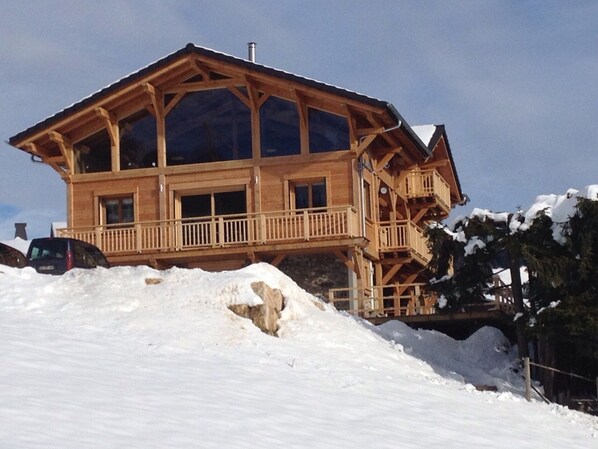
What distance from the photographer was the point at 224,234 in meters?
33.8

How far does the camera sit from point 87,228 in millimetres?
34375

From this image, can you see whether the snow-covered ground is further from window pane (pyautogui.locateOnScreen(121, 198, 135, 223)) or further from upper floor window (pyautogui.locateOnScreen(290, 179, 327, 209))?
window pane (pyautogui.locateOnScreen(121, 198, 135, 223))

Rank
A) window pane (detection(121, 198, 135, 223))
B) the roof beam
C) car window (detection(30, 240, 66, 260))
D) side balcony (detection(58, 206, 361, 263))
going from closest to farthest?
1. car window (detection(30, 240, 66, 260))
2. side balcony (detection(58, 206, 361, 263))
3. window pane (detection(121, 198, 135, 223))
4. the roof beam

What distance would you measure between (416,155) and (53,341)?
21999 millimetres

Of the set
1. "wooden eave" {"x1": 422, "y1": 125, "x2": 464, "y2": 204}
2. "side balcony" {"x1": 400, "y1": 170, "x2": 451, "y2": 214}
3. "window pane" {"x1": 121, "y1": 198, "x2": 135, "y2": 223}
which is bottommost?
"window pane" {"x1": 121, "y1": 198, "x2": 135, "y2": 223}

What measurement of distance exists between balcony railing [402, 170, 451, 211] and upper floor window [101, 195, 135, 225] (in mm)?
9367

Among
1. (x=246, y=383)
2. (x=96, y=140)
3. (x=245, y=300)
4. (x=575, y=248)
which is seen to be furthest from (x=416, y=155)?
(x=246, y=383)

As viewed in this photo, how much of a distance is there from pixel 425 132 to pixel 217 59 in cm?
1097

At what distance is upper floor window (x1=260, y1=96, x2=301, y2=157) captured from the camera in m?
34.1

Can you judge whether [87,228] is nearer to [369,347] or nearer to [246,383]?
[369,347]

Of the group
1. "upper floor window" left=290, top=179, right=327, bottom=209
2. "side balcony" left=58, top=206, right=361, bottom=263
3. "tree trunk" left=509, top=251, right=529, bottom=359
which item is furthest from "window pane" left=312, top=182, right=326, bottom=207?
"tree trunk" left=509, top=251, right=529, bottom=359

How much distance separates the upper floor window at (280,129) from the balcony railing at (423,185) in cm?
653

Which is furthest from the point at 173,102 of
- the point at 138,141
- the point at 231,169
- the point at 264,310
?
the point at 264,310

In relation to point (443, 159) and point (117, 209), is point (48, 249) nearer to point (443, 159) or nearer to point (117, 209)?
point (117, 209)
